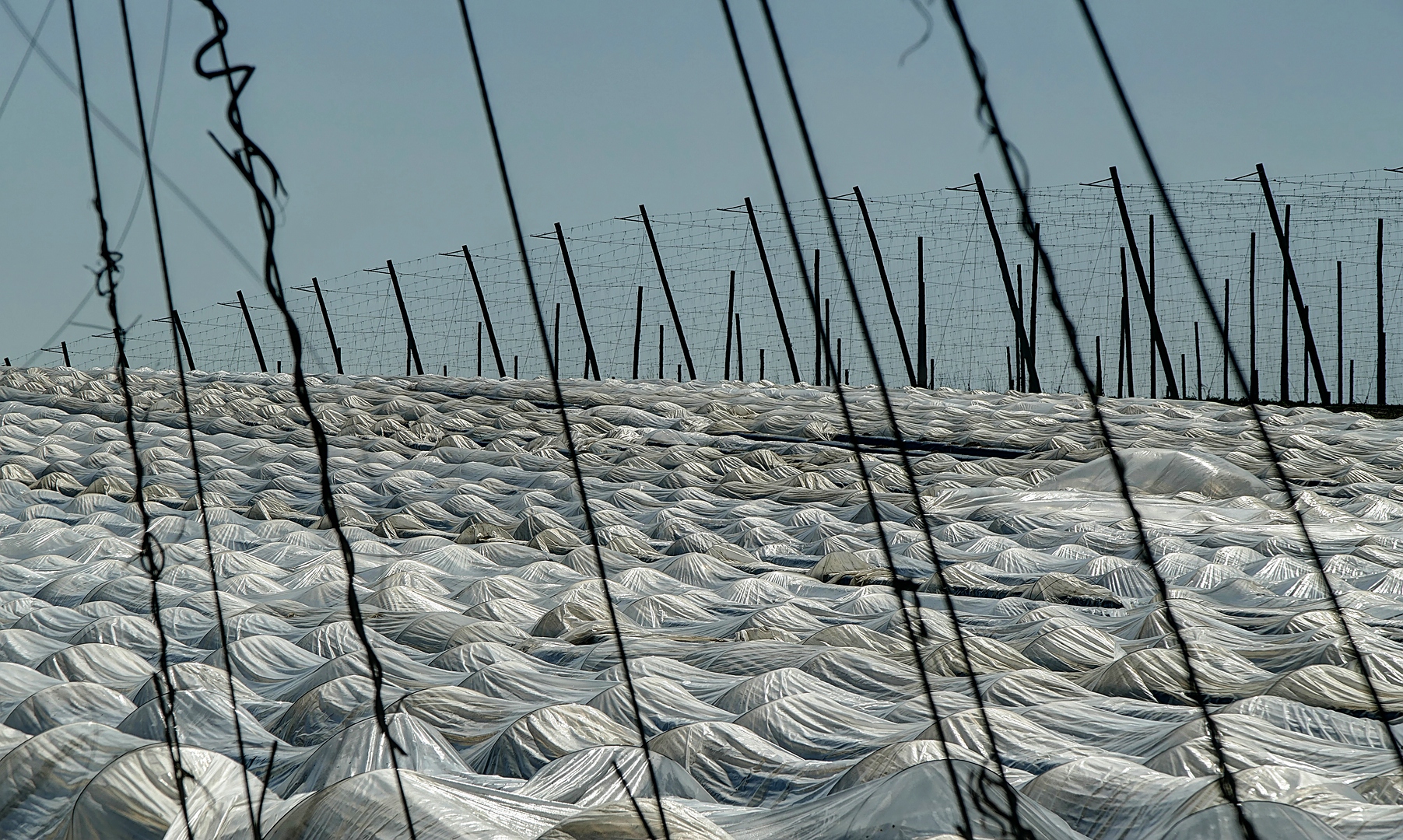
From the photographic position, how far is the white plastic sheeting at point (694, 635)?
3.49 metres

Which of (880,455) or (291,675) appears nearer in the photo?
(291,675)

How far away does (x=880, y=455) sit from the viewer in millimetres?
12305

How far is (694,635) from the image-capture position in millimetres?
6422

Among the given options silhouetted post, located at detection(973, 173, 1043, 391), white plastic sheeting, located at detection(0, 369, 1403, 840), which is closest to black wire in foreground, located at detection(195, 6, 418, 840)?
white plastic sheeting, located at detection(0, 369, 1403, 840)

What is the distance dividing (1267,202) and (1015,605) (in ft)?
50.6

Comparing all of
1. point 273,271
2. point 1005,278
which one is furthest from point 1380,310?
point 273,271

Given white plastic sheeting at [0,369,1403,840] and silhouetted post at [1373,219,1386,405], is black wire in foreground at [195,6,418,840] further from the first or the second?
silhouetted post at [1373,219,1386,405]

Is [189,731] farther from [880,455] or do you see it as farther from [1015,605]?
[880,455]

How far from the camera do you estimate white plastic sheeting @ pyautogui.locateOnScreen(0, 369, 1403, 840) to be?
3.49 meters

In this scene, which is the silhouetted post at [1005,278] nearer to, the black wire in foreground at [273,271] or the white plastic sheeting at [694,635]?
the white plastic sheeting at [694,635]

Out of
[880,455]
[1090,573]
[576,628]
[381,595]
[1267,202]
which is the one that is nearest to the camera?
[576,628]

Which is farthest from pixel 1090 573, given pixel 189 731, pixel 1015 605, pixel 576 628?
pixel 189 731

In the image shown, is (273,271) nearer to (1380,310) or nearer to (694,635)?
(694,635)

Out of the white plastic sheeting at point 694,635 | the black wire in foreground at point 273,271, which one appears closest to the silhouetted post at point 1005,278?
the white plastic sheeting at point 694,635
